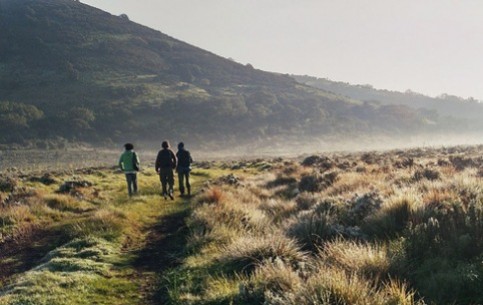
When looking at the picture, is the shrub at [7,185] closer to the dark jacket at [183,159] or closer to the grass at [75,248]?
the grass at [75,248]

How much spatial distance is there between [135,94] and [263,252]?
114 meters

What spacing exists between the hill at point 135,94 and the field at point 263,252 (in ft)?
257

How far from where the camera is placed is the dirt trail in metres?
7.77

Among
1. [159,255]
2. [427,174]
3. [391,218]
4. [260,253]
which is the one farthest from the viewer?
[427,174]

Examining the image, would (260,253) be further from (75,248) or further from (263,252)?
(75,248)

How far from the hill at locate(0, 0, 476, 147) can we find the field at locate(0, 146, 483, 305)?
78.4 metres

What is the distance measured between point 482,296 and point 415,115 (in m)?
165

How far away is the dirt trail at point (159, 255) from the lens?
306 inches

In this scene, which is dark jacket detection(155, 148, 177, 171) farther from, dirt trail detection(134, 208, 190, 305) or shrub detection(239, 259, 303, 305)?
shrub detection(239, 259, 303, 305)

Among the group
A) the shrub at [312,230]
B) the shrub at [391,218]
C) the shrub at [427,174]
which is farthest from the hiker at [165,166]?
the shrub at [391,218]

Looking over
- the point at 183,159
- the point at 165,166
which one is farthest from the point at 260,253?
the point at 183,159

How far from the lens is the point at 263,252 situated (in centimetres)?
780

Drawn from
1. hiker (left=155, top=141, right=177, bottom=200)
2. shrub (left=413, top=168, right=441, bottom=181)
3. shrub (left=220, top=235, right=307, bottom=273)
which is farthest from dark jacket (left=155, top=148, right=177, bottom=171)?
shrub (left=220, top=235, right=307, bottom=273)

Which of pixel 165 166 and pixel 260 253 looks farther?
pixel 165 166
